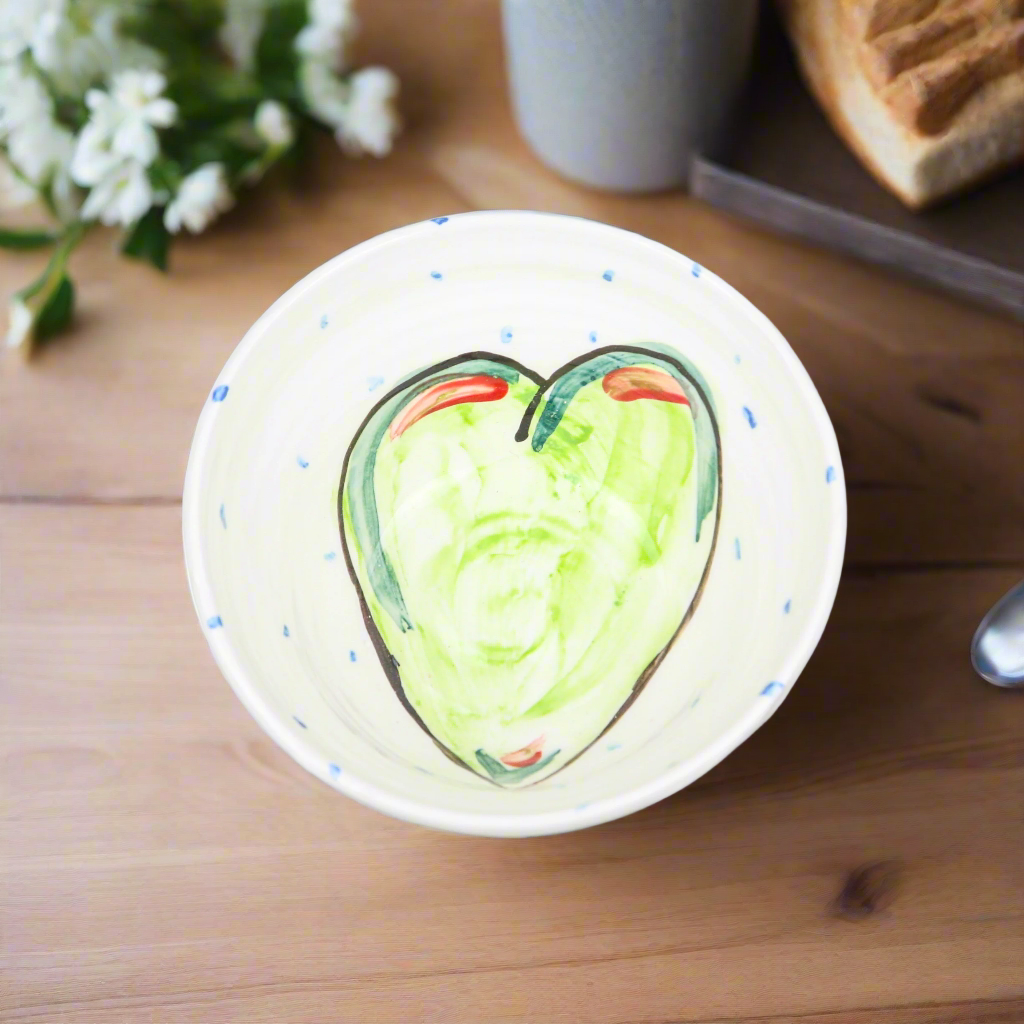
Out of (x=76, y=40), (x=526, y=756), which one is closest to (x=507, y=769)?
(x=526, y=756)

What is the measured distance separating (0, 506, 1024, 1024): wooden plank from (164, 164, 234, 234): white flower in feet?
0.62

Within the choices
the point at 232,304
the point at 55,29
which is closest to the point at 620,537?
the point at 232,304

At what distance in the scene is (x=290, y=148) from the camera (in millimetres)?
474

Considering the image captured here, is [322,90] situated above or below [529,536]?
above

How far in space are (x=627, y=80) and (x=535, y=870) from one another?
1.03 feet

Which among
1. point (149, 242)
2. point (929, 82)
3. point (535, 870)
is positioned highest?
point (929, 82)

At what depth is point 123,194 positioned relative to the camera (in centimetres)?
44

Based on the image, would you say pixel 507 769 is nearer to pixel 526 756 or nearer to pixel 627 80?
pixel 526 756

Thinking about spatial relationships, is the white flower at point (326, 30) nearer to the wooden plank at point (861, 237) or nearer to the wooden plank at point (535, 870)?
the wooden plank at point (861, 237)

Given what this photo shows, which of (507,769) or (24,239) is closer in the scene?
(507,769)

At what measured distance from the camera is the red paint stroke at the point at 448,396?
0.41 meters

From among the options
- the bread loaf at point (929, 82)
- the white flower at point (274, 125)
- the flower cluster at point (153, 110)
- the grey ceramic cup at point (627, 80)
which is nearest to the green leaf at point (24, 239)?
the flower cluster at point (153, 110)

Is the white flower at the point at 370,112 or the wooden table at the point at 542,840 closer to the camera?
the wooden table at the point at 542,840

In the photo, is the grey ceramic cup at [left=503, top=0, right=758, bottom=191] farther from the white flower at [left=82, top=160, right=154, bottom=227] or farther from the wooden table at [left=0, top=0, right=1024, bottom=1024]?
the white flower at [left=82, top=160, right=154, bottom=227]
